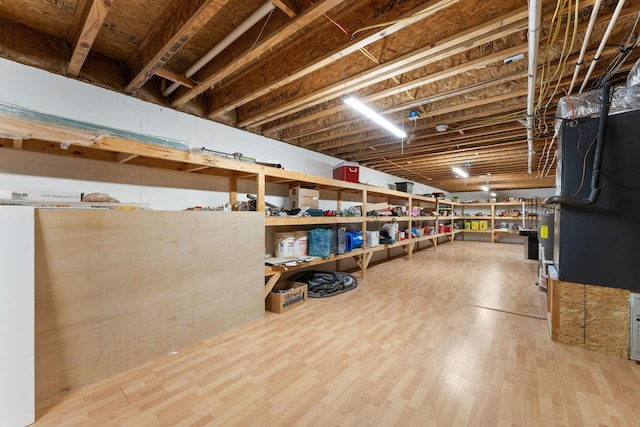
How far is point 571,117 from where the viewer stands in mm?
2154

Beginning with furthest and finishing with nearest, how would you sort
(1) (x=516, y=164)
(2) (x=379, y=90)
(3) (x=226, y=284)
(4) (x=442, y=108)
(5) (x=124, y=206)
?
(1) (x=516, y=164) → (4) (x=442, y=108) → (2) (x=379, y=90) → (3) (x=226, y=284) → (5) (x=124, y=206)

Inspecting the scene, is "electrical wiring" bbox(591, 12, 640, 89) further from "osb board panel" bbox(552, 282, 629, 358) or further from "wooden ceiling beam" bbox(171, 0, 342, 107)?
"wooden ceiling beam" bbox(171, 0, 342, 107)

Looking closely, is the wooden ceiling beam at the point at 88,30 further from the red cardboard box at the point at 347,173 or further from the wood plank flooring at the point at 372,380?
the red cardboard box at the point at 347,173

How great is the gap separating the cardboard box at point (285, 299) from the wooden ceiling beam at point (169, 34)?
234 cm

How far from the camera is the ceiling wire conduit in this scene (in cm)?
158

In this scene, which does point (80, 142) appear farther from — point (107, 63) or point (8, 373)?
point (8, 373)

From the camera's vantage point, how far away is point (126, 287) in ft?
5.71

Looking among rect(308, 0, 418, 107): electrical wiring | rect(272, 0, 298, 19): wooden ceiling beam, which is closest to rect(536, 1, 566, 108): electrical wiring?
rect(308, 0, 418, 107): electrical wiring

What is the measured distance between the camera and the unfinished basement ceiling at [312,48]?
1589 mm

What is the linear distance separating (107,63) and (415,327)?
3.69 metres

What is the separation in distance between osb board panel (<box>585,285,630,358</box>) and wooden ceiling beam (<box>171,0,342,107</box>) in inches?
114

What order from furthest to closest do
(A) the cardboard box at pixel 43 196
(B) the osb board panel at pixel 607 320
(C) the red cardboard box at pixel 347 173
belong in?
(C) the red cardboard box at pixel 347 173 < (B) the osb board panel at pixel 607 320 < (A) the cardboard box at pixel 43 196

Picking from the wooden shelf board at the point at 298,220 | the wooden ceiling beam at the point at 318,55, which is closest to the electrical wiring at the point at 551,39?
the wooden ceiling beam at the point at 318,55

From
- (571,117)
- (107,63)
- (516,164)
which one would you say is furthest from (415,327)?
(516,164)
